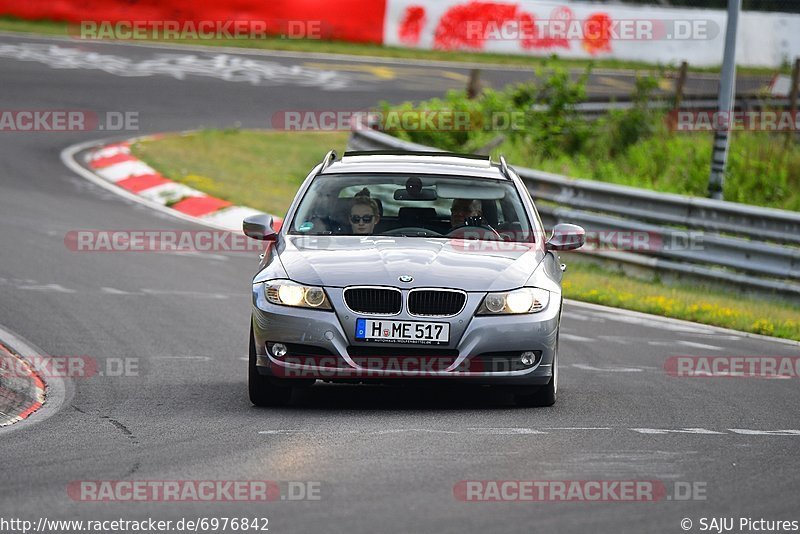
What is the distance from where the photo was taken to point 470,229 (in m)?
9.66

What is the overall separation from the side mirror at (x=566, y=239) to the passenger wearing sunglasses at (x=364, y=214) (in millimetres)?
1187

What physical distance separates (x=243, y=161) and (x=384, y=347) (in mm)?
14974

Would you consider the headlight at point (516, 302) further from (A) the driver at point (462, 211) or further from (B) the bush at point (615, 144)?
(B) the bush at point (615, 144)

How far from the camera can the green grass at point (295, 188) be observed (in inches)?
562

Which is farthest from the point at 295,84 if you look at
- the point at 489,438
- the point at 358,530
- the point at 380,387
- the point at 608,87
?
the point at 358,530

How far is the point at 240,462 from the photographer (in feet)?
23.3

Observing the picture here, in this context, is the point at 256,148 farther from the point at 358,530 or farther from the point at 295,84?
the point at 358,530

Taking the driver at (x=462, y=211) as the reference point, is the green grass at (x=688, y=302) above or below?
below

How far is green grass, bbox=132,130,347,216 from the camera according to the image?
66.5 feet

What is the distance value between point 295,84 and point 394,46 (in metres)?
7.09

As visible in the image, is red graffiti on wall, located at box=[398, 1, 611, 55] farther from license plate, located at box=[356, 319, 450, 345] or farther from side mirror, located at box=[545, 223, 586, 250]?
license plate, located at box=[356, 319, 450, 345]

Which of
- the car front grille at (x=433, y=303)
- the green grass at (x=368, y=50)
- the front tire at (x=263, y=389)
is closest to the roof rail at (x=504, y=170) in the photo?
the car front grille at (x=433, y=303)

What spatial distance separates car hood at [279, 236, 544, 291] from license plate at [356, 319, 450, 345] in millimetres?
235

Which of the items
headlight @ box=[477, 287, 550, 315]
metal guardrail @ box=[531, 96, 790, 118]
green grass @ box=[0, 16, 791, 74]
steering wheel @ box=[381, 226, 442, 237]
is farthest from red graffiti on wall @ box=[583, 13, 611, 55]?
headlight @ box=[477, 287, 550, 315]
